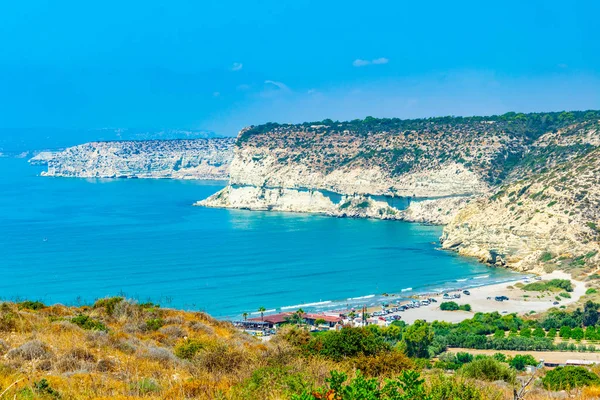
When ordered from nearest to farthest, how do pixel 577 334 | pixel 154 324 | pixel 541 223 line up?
1. pixel 154 324
2. pixel 577 334
3. pixel 541 223

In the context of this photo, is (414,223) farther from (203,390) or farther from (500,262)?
(203,390)

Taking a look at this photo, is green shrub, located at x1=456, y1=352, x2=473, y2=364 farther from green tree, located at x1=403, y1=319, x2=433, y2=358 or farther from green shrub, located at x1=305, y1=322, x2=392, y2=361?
green shrub, located at x1=305, y1=322, x2=392, y2=361

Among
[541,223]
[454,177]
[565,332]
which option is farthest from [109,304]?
[454,177]

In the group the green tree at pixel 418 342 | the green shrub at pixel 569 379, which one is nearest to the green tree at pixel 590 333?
the green tree at pixel 418 342

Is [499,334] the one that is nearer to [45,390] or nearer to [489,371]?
[489,371]

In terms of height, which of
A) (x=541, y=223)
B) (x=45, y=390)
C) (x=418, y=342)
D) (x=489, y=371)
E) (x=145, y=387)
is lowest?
(x=418, y=342)
